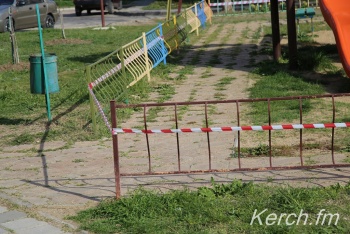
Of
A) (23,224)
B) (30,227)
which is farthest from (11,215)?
(30,227)

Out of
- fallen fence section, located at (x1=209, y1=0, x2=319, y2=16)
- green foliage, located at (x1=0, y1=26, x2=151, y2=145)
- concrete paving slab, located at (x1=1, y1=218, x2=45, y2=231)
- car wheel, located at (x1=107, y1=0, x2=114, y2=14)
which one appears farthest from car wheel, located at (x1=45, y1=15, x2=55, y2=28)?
concrete paving slab, located at (x1=1, y1=218, x2=45, y2=231)

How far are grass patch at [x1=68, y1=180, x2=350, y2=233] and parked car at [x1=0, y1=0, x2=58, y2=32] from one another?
18.9 m

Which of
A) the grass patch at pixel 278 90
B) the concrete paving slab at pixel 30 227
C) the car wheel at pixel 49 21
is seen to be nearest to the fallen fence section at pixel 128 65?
the grass patch at pixel 278 90

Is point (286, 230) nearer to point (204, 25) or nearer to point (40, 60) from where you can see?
point (40, 60)

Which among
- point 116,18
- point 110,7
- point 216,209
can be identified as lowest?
point 216,209

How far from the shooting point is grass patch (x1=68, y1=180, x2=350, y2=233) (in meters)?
6.79

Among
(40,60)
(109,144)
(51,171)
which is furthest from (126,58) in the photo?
(51,171)

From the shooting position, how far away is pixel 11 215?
756 centimetres

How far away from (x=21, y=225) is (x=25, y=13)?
20319mm

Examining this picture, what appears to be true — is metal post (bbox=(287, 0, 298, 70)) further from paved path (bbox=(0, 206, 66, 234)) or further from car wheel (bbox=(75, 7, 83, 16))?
car wheel (bbox=(75, 7, 83, 16))

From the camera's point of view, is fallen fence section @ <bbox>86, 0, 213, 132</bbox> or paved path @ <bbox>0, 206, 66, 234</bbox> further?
fallen fence section @ <bbox>86, 0, 213, 132</bbox>

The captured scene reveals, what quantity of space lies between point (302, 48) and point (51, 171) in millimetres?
11185

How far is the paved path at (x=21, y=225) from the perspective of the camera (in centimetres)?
704

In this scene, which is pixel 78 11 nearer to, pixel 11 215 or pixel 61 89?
pixel 61 89
